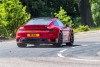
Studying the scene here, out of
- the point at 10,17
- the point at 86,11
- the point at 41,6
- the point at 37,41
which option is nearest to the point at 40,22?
the point at 37,41

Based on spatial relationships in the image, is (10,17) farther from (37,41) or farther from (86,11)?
(86,11)

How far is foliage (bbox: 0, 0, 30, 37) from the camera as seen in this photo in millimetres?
30891

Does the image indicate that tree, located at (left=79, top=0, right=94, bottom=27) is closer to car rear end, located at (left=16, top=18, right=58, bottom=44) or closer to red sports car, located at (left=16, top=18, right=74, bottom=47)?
red sports car, located at (left=16, top=18, right=74, bottom=47)

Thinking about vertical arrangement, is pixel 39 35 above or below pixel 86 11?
above

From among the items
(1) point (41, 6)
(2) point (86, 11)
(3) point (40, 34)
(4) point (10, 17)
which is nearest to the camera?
(3) point (40, 34)

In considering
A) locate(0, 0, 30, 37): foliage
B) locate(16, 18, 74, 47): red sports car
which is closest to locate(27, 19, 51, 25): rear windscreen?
locate(16, 18, 74, 47): red sports car

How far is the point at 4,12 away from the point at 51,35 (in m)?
10.7

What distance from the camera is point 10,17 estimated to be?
31.0 m

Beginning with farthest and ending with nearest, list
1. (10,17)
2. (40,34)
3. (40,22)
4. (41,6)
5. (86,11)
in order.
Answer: (41,6), (86,11), (10,17), (40,22), (40,34)

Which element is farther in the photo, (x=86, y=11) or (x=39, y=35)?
(x=86, y=11)

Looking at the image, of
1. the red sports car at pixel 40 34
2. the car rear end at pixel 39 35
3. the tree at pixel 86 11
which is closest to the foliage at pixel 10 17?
the red sports car at pixel 40 34

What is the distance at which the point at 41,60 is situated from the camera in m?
14.3

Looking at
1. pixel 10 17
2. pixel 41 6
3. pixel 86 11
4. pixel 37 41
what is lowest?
pixel 86 11

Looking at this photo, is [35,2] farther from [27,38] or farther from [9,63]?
[9,63]
